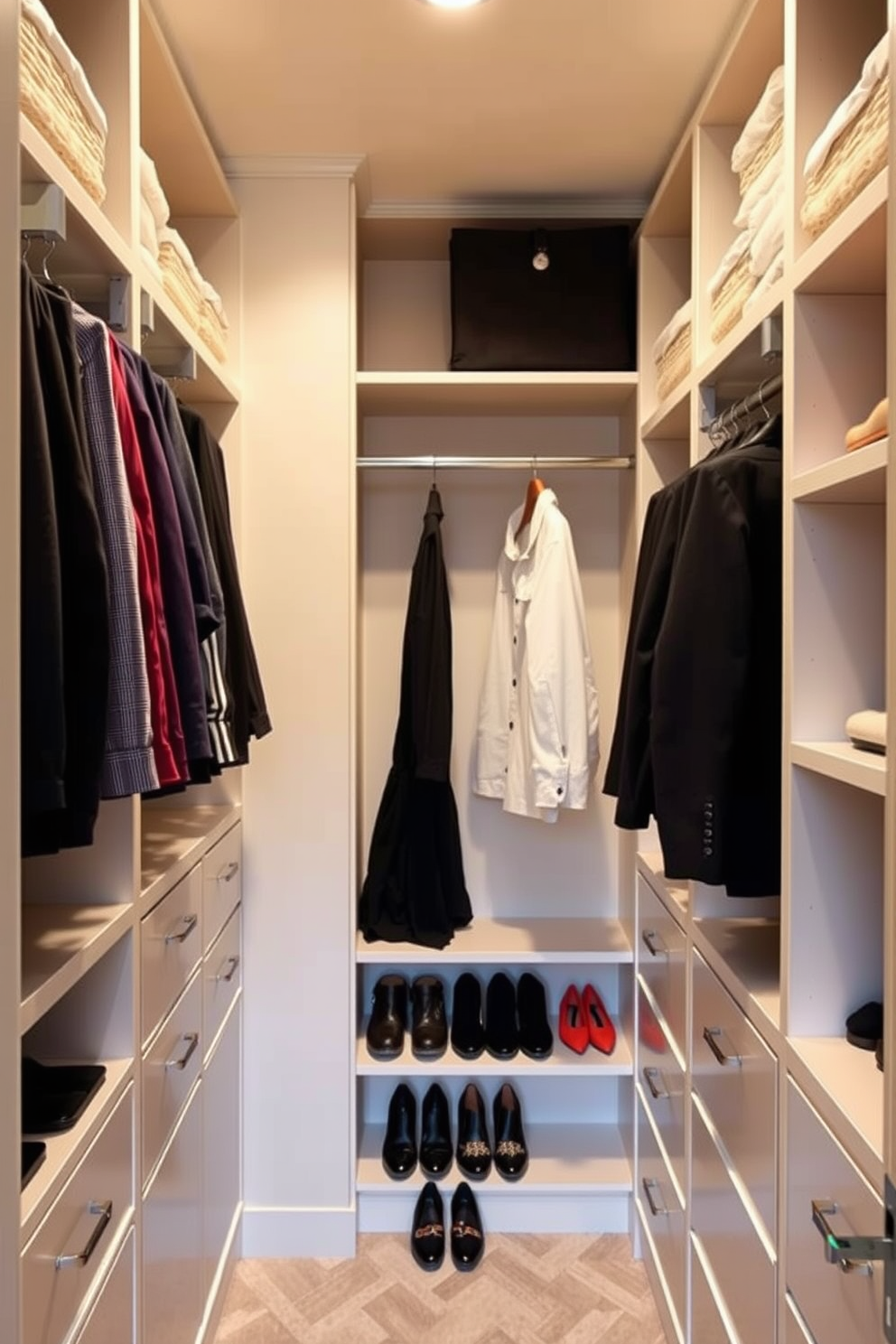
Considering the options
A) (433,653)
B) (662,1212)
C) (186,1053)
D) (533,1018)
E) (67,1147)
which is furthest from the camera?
(533,1018)

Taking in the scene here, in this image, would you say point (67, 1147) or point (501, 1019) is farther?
point (501, 1019)

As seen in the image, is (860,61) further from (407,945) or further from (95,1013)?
(407,945)

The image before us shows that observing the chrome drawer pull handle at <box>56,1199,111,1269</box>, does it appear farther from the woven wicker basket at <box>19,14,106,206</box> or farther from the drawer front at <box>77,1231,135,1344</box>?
the woven wicker basket at <box>19,14,106,206</box>

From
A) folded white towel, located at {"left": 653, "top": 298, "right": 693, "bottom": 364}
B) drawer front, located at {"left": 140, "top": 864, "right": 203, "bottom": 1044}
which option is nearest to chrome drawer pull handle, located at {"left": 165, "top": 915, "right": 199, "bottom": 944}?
drawer front, located at {"left": 140, "top": 864, "right": 203, "bottom": 1044}

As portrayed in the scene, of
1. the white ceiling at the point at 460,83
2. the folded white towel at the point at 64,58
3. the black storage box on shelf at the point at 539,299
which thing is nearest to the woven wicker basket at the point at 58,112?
A: the folded white towel at the point at 64,58

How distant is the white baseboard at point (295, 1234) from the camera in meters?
1.92

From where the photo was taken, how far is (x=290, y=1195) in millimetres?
1932

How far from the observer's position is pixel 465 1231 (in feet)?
6.26

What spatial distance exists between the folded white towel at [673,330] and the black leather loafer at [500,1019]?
1.64 metres

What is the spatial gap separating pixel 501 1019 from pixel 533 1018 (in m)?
0.09

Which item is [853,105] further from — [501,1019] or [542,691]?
[501,1019]

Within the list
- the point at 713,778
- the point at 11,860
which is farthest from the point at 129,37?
the point at 713,778

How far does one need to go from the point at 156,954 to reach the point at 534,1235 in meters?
1.34

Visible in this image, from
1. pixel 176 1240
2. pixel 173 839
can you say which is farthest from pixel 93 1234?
pixel 173 839
